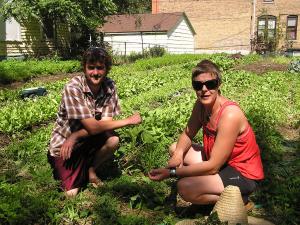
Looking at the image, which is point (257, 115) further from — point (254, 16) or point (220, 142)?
point (254, 16)

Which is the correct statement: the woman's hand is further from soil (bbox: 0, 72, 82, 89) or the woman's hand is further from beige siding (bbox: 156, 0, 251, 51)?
beige siding (bbox: 156, 0, 251, 51)

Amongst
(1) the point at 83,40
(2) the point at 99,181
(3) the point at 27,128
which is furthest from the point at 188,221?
(1) the point at 83,40

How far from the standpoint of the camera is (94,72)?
173 inches

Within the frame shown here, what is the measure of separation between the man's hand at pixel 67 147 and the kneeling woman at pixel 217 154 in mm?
945

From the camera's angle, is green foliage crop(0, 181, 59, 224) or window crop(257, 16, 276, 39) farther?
window crop(257, 16, 276, 39)

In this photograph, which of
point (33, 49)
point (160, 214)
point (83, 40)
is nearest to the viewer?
point (160, 214)

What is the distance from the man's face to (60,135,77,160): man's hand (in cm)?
63

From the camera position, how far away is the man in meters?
4.36

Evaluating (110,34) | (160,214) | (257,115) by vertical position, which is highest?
(110,34)

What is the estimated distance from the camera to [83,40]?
26.2 metres

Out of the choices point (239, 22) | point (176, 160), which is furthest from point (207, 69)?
point (239, 22)

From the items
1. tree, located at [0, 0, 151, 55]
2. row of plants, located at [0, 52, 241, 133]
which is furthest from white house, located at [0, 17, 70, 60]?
row of plants, located at [0, 52, 241, 133]

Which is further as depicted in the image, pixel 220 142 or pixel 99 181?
pixel 99 181

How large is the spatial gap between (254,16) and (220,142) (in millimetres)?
36394
